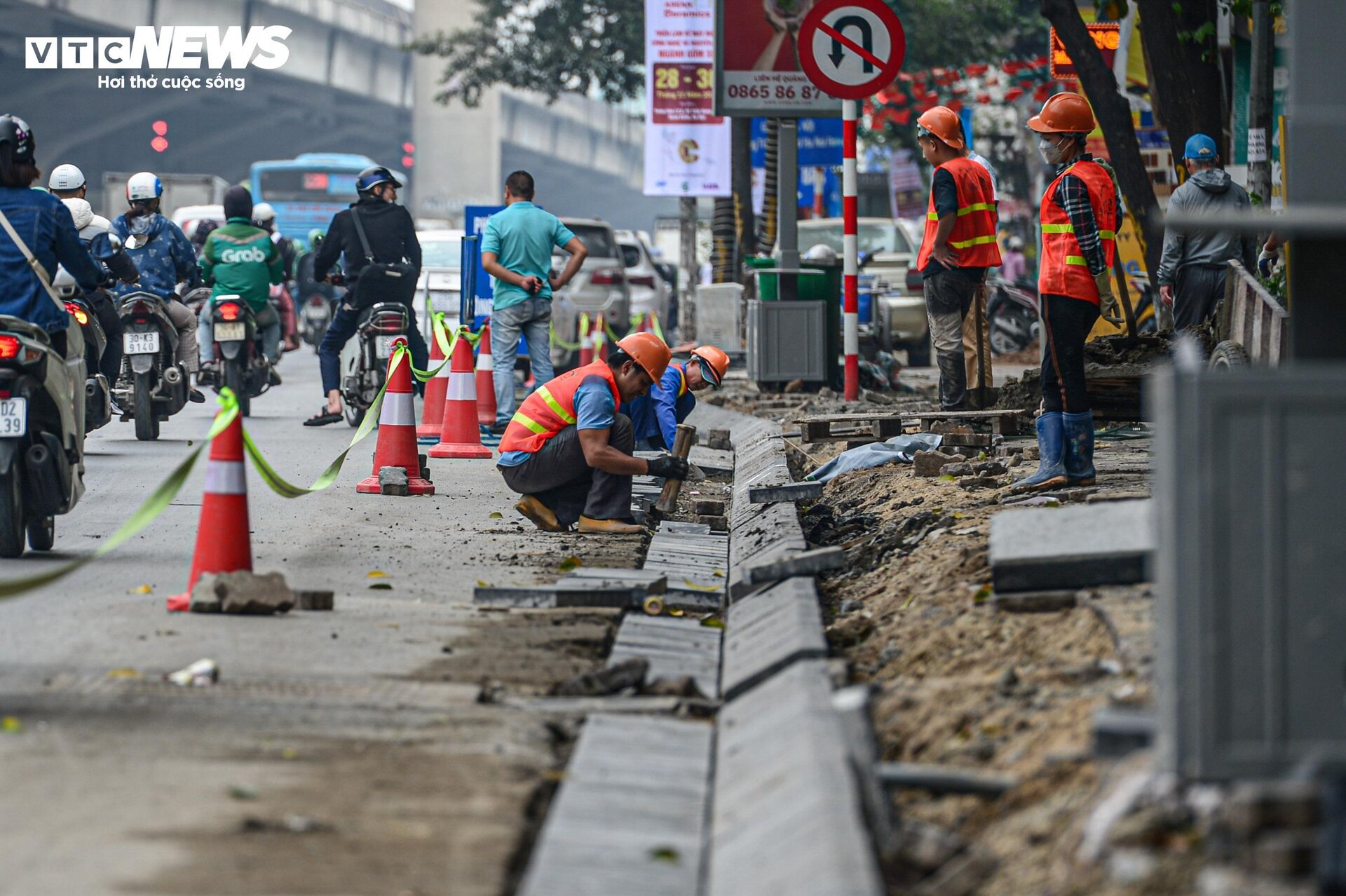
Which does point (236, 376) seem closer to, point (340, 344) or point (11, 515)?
point (340, 344)

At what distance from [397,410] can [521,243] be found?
3.34 metres

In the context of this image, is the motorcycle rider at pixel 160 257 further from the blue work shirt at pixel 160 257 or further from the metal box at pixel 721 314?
the metal box at pixel 721 314

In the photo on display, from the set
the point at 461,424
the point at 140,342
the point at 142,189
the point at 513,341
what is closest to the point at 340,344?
the point at 513,341

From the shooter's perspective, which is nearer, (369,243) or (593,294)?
(369,243)

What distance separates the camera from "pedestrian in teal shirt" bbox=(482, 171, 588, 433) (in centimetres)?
1417

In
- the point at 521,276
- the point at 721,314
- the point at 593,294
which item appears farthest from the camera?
the point at 721,314

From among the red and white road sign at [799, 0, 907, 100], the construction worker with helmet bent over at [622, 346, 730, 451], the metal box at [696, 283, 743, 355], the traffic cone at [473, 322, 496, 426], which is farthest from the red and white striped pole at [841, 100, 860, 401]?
the metal box at [696, 283, 743, 355]

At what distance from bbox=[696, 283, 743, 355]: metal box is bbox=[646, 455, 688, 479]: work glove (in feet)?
50.6

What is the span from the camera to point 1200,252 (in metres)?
12.9

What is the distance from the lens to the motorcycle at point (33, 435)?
8.03m

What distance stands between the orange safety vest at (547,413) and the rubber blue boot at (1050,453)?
1929 millimetres

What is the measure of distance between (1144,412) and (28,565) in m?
6.22

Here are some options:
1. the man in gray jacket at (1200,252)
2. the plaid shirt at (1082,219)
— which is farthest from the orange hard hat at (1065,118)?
the man in gray jacket at (1200,252)

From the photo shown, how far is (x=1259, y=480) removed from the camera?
3561mm
